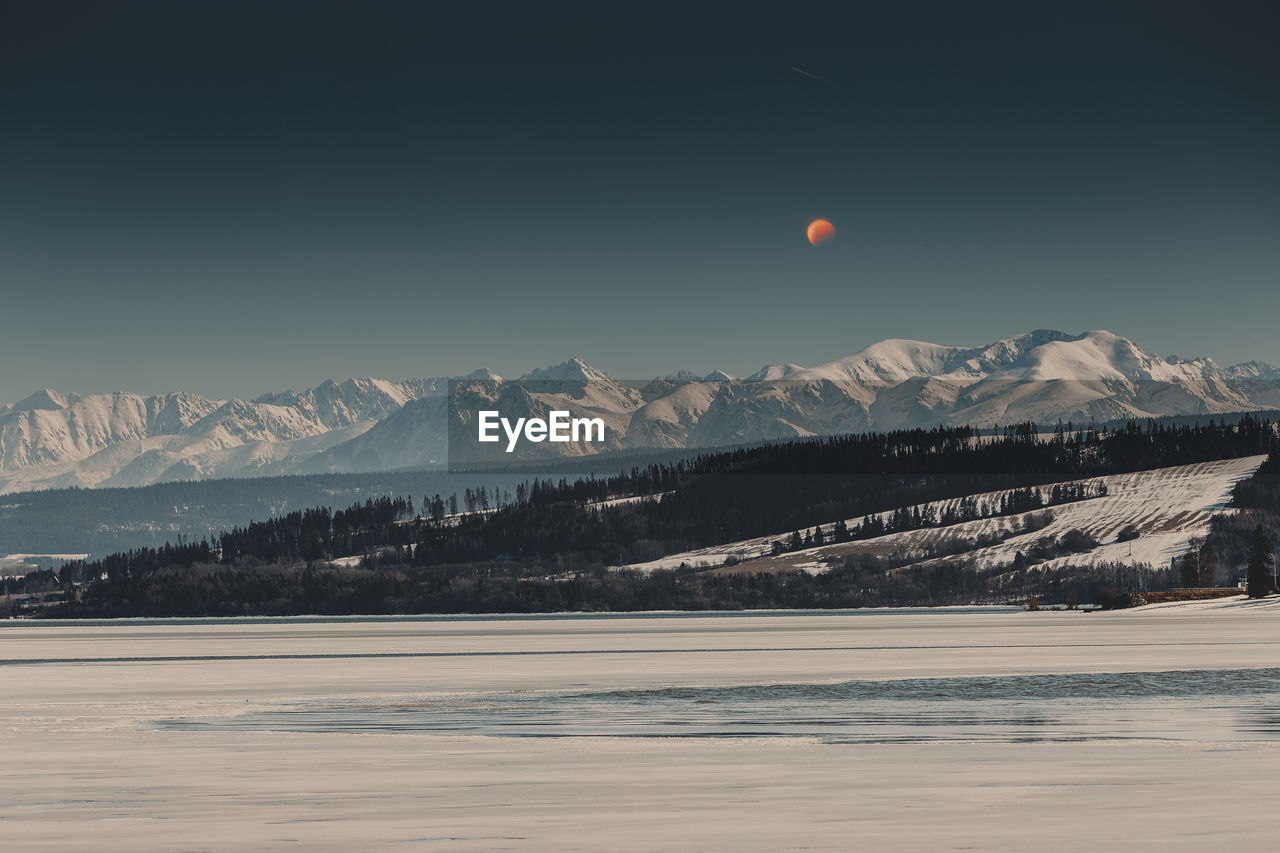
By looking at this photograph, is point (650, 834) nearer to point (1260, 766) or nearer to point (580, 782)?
point (580, 782)

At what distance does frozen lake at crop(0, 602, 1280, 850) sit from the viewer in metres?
25.3

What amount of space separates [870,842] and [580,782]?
9.80m

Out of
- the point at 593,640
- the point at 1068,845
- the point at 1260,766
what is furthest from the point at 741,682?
the point at 593,640

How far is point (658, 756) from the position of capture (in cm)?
3694

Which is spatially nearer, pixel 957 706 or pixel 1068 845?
pixel 1068 845

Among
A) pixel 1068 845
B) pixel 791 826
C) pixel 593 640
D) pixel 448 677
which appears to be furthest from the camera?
pixel 593 640

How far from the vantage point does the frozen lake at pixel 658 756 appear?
25.3 metres

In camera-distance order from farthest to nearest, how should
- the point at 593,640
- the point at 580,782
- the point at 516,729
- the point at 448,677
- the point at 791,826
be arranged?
the point at 593,640, the point at 448,677, the point at 516,729, the point at 580,782, the point at 791,826

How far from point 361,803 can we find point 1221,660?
5986cm

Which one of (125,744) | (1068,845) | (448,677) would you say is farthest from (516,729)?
(448,677)

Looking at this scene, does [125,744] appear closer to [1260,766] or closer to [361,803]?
[361,803]

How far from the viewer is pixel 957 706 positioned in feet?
169

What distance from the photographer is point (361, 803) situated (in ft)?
94.8

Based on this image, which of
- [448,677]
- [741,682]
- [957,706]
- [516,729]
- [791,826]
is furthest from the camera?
[448,677]
